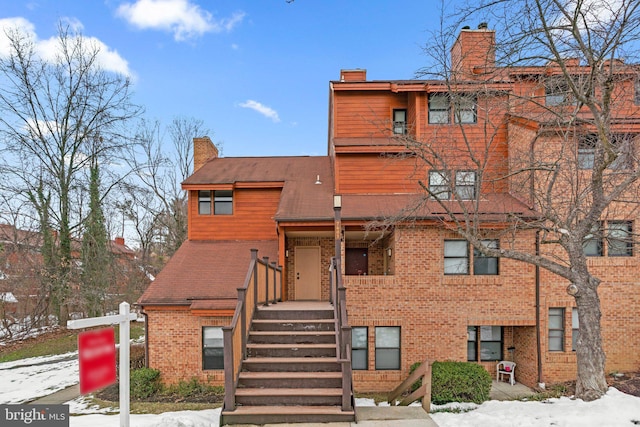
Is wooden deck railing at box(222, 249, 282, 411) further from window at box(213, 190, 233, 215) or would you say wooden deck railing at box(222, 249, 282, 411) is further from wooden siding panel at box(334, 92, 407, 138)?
wooden siding panel at box(334, 92, 407, 138)

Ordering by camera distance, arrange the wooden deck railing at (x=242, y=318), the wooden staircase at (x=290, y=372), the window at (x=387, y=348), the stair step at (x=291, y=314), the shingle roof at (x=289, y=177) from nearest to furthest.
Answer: the wooden staircase at (x=290, y=372)
the wooden deck railing at (x=242, y=318)
the stair step at (x=291, y=314)
the window at (x=387, y=348)
the shingle roof at (x=289, y=177)

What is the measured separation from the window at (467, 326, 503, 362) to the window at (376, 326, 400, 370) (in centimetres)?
269

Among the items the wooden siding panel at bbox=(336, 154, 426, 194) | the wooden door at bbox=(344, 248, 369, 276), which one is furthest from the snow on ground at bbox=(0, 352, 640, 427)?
the wooden siding panel at bbox=(336, 154, 426, 194)

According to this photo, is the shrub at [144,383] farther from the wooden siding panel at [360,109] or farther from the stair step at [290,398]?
the wooden siding panel at [360,109]

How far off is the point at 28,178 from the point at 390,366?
21639 mm

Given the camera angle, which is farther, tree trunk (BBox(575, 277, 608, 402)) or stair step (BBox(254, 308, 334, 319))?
stair step (BBox(254, 308, 334, 319))

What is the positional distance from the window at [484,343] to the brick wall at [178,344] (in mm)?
7904

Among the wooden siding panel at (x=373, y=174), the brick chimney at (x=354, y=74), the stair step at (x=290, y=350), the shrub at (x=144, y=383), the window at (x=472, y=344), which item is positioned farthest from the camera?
the brick chimney at (x=354, y=74)

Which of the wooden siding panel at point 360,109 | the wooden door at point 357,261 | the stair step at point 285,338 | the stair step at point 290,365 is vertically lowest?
the stair step at point 290,365

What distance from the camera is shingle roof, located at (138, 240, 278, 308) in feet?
38.0

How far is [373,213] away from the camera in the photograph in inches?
459

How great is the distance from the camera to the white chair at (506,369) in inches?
452

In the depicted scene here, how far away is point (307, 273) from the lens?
1428 cm

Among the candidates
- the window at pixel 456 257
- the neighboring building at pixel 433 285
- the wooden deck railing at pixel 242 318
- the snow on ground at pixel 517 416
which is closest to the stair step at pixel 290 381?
the wooden deck railing at pixel 242 318
